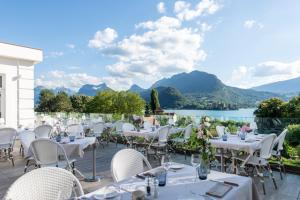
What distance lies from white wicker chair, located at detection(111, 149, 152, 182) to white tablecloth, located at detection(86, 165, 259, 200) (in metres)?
0.31

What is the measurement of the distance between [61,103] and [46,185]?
3850 centimetres

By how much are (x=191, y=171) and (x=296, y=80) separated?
73869 millimetres

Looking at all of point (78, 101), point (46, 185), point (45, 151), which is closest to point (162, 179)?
point (46, 185)

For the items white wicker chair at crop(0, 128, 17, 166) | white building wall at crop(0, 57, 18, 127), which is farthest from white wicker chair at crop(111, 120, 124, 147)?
white building wall at crop(0, 57, 18, 127)

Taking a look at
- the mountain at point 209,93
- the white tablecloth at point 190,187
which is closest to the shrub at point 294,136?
the white tablecloth at point 190,187

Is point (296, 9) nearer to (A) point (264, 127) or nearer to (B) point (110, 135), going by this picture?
(A) point (264, 127)

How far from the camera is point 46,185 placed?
2.10 m

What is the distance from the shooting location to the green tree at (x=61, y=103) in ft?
125

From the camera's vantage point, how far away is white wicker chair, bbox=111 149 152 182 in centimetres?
254

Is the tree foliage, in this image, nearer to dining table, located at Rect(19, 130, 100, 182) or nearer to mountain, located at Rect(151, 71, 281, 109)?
mountain, located at Rect(151, 71, 281, 109)

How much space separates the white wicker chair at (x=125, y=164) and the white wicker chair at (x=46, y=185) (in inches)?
17.5

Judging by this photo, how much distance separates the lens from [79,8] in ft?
41.3

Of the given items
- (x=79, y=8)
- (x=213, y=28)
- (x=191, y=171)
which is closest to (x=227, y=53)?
(x=213, y=28)

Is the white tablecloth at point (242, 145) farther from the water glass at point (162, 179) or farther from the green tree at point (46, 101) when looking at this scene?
the green tree at point (46, 101)
